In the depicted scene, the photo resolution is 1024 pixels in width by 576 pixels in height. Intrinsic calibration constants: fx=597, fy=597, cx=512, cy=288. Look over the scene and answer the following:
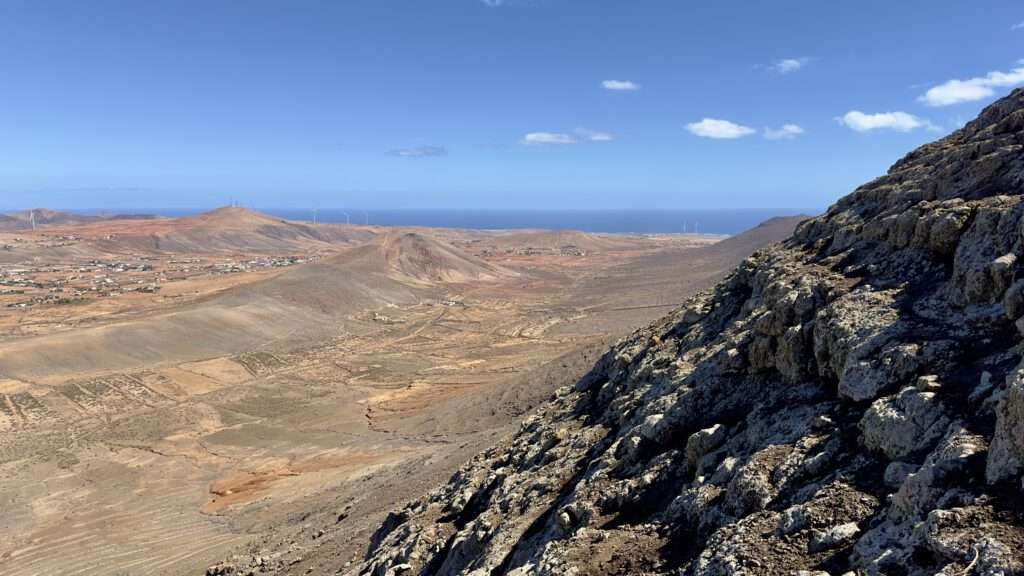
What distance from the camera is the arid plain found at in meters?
18.1

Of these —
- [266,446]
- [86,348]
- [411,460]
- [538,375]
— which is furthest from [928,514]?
[86,348]

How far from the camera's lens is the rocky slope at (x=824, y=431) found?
4.34m

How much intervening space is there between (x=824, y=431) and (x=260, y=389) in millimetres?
35550

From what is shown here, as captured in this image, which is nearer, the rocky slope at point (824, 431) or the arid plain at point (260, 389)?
the rocky slope at point (824, 431)

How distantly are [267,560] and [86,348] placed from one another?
114 ft

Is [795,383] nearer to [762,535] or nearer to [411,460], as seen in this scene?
[762,535]

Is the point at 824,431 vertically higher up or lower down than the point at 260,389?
higher up

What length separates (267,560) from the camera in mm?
12875

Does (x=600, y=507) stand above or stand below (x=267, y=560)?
above

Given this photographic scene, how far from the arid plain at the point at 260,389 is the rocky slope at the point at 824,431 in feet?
19.7

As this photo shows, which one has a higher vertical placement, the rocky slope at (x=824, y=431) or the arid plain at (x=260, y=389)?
the rocky slope at (x=824, y=431)

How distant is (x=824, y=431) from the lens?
6.01 metres

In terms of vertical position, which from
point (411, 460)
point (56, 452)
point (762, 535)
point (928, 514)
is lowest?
point (56, 452)

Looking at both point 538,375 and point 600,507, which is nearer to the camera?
point 600,507
